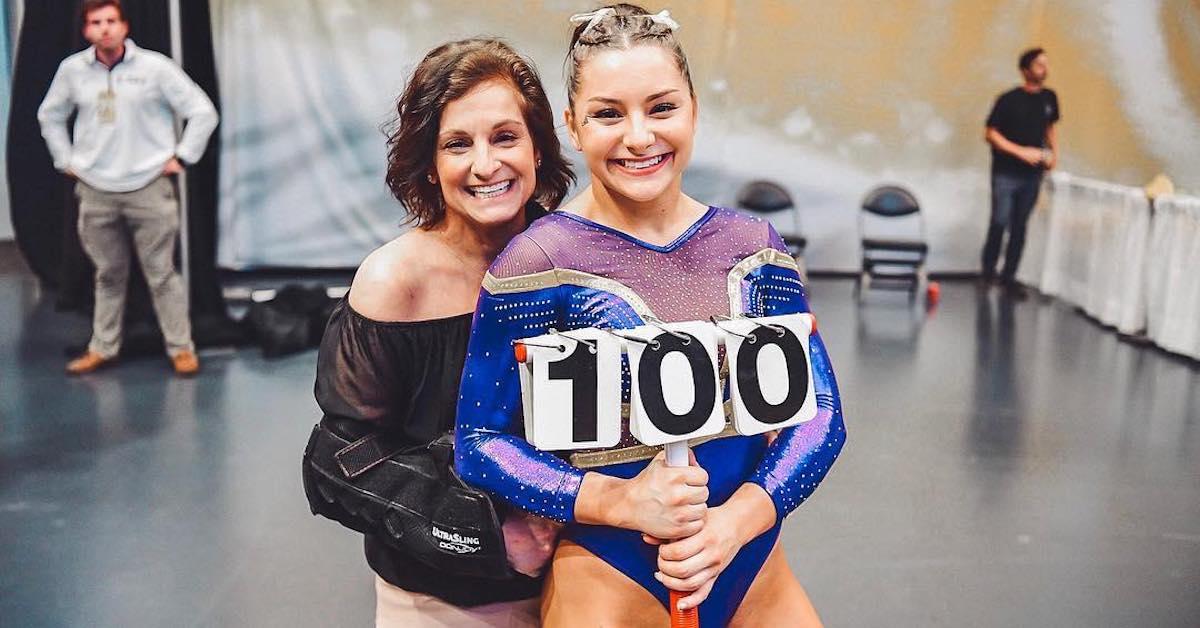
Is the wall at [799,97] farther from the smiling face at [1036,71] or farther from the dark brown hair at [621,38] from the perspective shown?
the dark brown hair at [621,38]

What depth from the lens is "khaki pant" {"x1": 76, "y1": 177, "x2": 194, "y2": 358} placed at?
5.65m

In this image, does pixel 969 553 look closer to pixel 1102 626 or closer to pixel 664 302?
pixel 1102 626

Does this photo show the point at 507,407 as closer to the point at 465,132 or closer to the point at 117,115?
the point at 465,132

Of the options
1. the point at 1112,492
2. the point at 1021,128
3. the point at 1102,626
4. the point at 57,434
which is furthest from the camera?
the point at 1021,128

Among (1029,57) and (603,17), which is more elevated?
(1029,57)

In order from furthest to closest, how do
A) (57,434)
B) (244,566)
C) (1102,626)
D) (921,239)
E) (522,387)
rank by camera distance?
(921,239) < (57,434) < (244,566) < (1102,626) < (522,387)

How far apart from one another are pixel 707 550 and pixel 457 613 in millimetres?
533

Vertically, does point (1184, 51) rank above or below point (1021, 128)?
above

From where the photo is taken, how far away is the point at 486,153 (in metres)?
1.62

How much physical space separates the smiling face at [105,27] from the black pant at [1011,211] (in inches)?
234

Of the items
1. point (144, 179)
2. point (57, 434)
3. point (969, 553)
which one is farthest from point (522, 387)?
point (144, 179)

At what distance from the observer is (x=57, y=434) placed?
490 centimetres

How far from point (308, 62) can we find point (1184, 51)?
21.7 feet

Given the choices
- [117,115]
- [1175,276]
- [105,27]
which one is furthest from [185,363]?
[1175,276]
